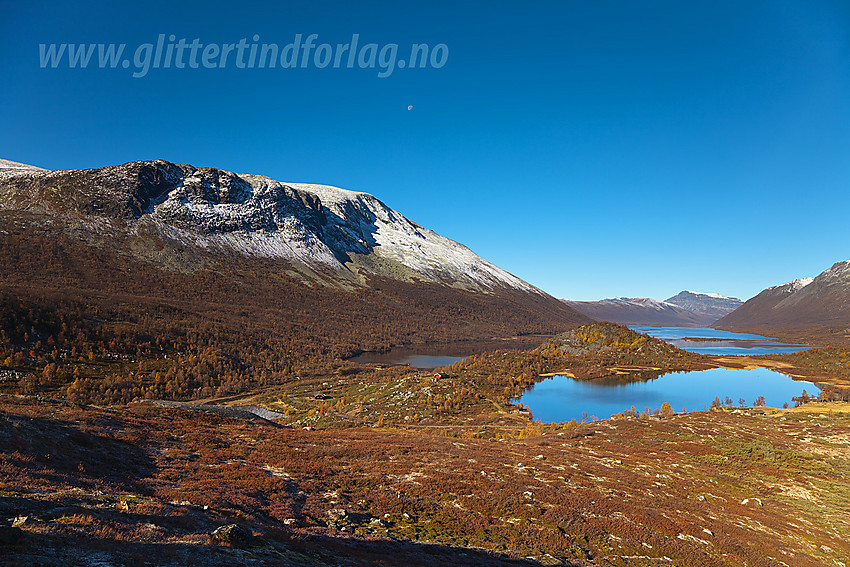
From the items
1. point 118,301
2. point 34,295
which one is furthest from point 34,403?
point 118,301

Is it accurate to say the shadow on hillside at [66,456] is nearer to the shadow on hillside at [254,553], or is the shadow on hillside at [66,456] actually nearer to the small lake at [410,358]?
the shadow on hillside at [254,553]

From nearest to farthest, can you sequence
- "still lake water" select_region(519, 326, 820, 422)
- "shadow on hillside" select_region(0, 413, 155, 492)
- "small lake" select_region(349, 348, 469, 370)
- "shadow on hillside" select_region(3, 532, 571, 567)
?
1. "shadow on hillside" select_region(3, 532, 571, 567)
2. "shadow on hillside" select_region(0, 413, 155, 492)
3. "still lake water" select_region(519, 326, 820, 422)
4. "small lake" select_region(349, 348, 469, 370)

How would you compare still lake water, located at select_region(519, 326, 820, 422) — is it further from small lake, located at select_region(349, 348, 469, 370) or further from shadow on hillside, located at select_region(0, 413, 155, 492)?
shadow on hillside, located at select_region(0, 413, 155, 492)

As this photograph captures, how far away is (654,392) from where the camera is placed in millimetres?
106562

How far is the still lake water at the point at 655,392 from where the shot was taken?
86.4 m

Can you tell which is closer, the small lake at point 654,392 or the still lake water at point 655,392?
the small lake at point 654,392

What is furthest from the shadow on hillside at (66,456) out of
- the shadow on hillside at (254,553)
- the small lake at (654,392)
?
the small lake at (654,392)

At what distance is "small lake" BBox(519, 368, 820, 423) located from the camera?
283ft

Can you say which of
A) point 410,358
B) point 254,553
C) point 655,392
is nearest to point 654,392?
point 655,392

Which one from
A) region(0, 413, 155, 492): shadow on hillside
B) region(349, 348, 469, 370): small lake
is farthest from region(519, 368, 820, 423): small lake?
region(0, 413, 155, 492): shadow on hillside

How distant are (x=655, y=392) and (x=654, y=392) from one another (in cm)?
25

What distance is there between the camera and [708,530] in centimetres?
2002

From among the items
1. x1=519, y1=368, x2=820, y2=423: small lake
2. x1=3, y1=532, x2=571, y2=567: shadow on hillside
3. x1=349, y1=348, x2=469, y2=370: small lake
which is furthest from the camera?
x1=349, y1=348, x2=469, y2=370: small lake

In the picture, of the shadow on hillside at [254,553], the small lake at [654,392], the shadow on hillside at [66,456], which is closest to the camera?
the shadow on hillside at [254,553]
